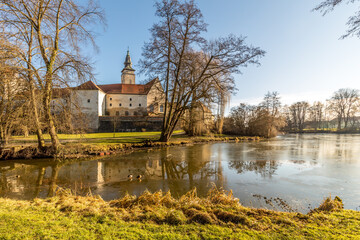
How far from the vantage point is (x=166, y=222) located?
10.2ft

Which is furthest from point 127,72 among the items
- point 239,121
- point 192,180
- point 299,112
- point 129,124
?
point 192,180

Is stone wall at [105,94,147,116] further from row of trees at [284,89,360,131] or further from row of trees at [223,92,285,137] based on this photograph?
row of trees at [284,89,360,131]

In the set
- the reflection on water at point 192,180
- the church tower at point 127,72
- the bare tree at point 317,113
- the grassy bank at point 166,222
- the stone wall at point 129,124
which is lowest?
the reflection on water at point 192,180

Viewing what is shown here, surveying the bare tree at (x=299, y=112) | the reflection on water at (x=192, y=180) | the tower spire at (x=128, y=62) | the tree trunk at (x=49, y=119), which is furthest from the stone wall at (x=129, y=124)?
the bare tree at (x=299, y=112)

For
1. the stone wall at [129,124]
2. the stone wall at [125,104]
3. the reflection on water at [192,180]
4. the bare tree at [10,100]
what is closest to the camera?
the reflection on water at [192,180]

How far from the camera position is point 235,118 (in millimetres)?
30109

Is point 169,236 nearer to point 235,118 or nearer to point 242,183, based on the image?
point 242,183

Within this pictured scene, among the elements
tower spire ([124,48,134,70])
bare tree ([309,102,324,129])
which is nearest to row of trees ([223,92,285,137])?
bare tree ([309,102,324,129])

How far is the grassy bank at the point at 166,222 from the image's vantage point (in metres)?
2.62

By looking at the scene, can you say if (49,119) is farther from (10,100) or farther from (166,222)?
(166,222)

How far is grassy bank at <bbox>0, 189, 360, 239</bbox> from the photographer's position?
2623 millimetres

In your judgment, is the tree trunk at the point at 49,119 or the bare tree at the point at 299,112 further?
the bare tree at the point at 299,112

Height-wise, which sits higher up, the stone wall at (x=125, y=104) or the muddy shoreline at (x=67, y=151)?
the stone wall at (x=125, y=104)

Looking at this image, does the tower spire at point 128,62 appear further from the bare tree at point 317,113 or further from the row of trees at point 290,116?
the bare tree at point 317,113
